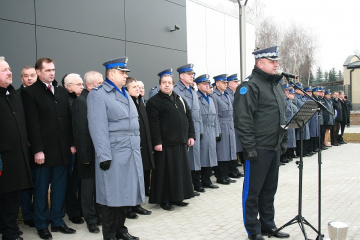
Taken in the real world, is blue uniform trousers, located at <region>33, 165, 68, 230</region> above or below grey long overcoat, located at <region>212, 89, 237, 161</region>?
below

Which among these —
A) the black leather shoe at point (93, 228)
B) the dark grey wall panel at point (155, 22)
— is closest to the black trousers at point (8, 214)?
the black leather shoe at point (93, 228)

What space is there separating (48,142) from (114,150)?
1174 millimetres

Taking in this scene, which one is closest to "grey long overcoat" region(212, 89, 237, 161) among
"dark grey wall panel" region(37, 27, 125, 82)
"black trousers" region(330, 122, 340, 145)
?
"dark grey wall panel" region(37, 27, 125, 82)

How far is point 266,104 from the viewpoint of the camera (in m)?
4.56

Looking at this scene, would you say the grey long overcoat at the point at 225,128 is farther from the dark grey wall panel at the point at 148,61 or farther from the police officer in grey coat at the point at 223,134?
the dark grey wall panel at the point at 148,61

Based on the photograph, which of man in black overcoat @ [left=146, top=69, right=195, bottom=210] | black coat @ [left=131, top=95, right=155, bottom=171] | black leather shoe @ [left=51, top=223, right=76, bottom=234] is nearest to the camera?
black leather shoe @ [left=51, top=223, right=76, bottom=234]

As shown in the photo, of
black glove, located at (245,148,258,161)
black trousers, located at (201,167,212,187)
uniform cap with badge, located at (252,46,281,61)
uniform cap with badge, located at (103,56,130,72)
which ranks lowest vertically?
black trousers, located at (201,167,212,187)

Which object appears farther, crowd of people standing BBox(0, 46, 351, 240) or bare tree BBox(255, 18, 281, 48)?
bare tree BBox(255, 18, 281, 48)

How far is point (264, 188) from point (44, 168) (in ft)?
9.66

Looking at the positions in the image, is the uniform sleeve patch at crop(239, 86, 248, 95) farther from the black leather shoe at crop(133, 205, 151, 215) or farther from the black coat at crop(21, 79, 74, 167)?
the black leather shoe at crop(133, 205, 151, 215)

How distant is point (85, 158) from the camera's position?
4.95 meters

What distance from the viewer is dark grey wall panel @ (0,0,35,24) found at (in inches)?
295

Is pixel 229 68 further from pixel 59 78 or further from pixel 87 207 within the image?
pixel 87 207

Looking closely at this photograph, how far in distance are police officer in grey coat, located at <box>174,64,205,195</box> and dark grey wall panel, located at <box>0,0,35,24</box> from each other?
3460 millimetres
